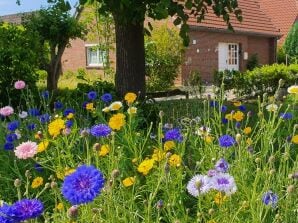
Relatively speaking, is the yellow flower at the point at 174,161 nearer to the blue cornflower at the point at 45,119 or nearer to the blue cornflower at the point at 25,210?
the blue cornflower at the point at 25,210

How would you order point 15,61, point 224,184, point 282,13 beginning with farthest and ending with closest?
point 282,13
point 15,61
point 224,184

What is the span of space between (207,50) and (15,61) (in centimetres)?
1508

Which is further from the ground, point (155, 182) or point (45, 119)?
point (45, 119)

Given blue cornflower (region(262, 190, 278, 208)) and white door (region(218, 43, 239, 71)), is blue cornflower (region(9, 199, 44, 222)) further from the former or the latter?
white door (region(218, 43, 239, 71))

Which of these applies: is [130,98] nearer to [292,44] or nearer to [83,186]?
[83,186]

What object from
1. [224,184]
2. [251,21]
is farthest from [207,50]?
[224,184]

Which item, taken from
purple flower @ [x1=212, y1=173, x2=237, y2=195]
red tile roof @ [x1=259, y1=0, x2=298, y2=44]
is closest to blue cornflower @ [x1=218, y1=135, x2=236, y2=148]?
purple flower @ [x1=212, y1=173, x2=237, y2=195]

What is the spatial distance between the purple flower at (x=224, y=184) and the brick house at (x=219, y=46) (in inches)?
776

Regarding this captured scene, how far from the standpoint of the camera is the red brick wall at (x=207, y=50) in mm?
22328

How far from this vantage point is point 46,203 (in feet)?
10.4

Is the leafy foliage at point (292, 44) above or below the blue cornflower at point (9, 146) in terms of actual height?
above

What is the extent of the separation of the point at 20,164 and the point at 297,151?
6.59 feet

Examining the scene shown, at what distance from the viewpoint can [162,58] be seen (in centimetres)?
1898

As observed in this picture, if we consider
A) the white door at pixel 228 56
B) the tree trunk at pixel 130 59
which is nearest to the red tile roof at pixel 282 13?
the white door at pixel 228 56
